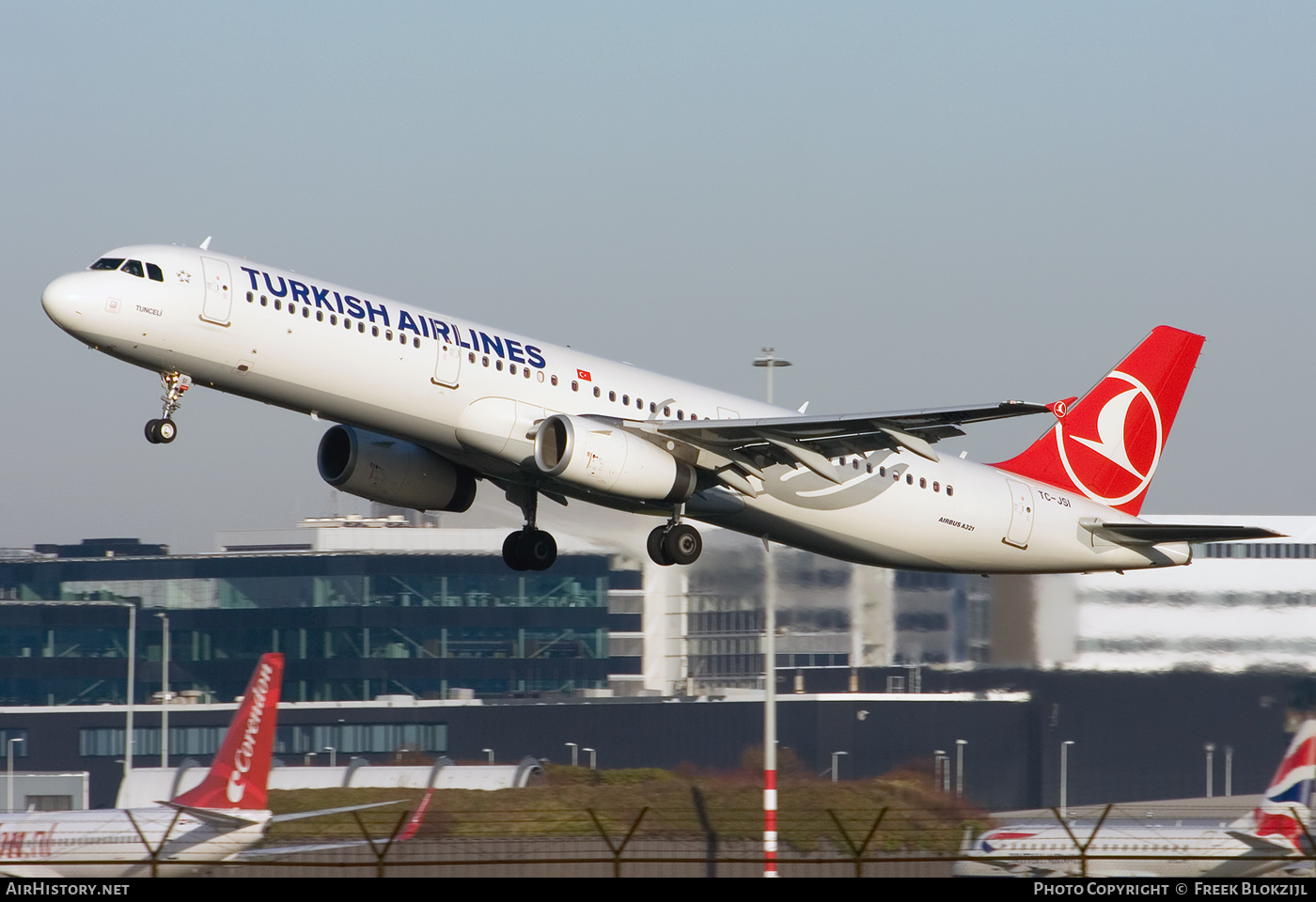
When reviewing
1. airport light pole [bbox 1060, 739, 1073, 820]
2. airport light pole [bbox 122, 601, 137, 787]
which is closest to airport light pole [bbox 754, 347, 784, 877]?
airport light pole [bbox 1060, 739, 1073, 820]

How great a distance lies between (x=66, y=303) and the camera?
2467cm

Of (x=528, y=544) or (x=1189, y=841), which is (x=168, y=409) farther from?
(x=1189, y=841)

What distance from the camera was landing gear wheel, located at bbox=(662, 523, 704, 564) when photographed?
29.5m

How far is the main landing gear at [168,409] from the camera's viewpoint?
1027 inches

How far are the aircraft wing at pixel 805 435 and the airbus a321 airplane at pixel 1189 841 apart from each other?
21.2ft

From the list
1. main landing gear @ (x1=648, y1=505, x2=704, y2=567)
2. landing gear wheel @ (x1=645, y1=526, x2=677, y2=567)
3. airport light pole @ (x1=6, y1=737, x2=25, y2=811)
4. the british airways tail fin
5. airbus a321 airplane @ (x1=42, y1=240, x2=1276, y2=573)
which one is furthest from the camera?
airport light pole @ (x1=6, y1=737, x2=25, y2=811)

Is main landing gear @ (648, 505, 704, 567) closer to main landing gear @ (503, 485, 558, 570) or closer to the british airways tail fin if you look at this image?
main landing gear @ (503, 485, 558, 570)

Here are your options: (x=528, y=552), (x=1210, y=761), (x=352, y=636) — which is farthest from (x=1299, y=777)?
(x=352, y=636)

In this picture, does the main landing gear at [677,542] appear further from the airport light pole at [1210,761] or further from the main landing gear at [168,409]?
the airport light pole at [1210,761]

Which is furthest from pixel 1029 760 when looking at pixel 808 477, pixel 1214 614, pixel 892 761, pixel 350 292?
pixel 350 292

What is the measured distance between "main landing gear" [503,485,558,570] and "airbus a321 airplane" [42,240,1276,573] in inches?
1.6

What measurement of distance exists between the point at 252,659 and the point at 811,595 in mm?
22748

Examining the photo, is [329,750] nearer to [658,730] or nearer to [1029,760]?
[658,730]

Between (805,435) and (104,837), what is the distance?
42.1ft
